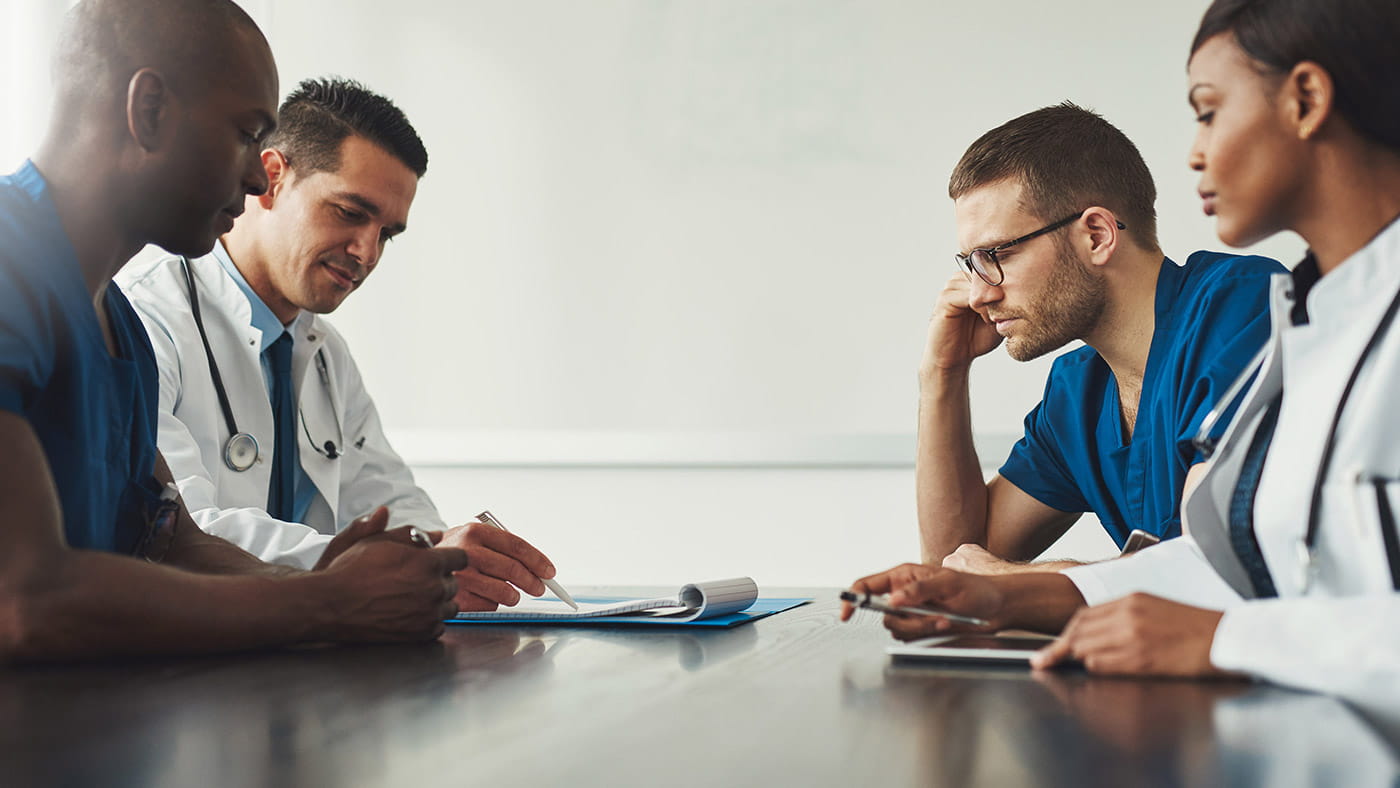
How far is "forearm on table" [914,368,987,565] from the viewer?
7.28 ft

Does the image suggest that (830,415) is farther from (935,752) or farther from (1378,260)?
(935,752)

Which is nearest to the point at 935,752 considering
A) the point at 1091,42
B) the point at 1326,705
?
the point at 1326,705

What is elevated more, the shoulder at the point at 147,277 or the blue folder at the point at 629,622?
the shoulder at the point at 147,277

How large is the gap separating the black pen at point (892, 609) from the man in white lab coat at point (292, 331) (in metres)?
1.13

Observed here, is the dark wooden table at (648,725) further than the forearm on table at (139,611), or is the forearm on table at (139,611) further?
the forearm on table at (139,611)

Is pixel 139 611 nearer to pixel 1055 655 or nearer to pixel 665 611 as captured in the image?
pixel 665 611

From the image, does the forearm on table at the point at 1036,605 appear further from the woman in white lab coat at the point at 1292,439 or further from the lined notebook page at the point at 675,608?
the lined notebook page at the point at 675,608

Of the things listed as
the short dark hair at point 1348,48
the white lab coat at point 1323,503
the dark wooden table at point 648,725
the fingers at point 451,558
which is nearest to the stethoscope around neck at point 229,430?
the fingers at point 451,558

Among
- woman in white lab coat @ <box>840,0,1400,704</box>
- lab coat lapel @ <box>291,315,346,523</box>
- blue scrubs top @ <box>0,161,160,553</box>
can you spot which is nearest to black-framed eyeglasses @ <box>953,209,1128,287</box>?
woman in white lab coat @ <box>840,0,1400,704</box>

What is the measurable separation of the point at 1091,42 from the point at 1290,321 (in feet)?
8.11

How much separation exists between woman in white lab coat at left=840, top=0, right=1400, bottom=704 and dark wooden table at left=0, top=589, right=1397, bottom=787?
0.04 meters

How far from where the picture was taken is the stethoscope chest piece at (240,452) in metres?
1.95

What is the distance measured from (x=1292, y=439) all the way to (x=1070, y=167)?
1095mm

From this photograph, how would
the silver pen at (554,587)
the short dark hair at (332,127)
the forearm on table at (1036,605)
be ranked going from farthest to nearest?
the short dark hair at (332,127) → the silver pen at (554,587) → the forearm on table at (1036,605)
